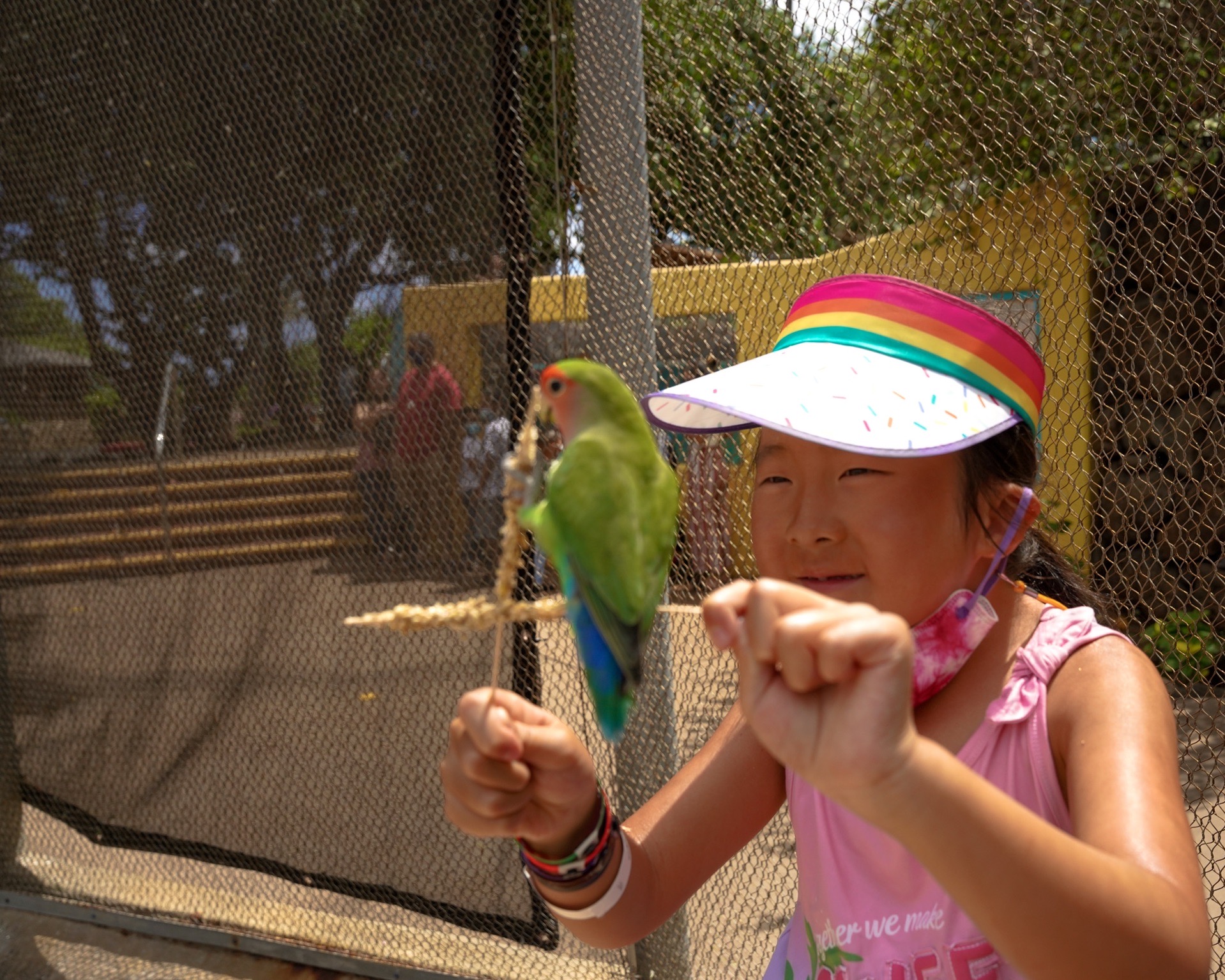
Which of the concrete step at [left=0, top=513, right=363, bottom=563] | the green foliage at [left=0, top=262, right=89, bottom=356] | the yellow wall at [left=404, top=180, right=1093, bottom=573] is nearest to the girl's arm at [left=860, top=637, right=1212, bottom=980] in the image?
the yellow wall at [left=404, top=180, right=1093, bottom=573]

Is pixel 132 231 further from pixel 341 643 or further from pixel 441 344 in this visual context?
pixel 341 643

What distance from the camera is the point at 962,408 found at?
109cm

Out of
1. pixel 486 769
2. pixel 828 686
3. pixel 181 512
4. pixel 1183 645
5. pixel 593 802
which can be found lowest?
pixel 1183 645

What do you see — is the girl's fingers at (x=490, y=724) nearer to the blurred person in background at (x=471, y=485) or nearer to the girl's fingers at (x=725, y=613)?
the girl's fingers at (x=725, y=613)

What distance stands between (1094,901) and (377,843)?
7.78ft

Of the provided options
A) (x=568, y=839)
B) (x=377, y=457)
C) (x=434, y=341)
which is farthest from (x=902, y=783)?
(x=377, y=457)

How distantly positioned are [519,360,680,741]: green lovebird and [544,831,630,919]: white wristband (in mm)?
529

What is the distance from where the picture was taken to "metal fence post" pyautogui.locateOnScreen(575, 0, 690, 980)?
2.01 meters

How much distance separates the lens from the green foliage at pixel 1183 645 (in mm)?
2627

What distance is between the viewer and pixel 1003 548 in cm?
120

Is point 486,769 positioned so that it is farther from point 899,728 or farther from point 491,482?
point 491,482

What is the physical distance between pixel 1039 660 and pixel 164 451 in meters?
2.78

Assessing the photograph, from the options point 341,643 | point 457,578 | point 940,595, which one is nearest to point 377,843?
point 341,643

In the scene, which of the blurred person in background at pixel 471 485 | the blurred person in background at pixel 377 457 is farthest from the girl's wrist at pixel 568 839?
the blurred person in background at pixel 377 457
